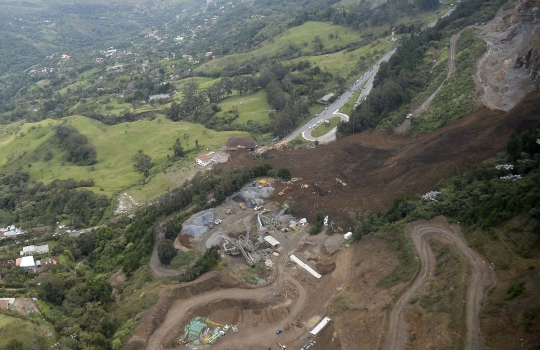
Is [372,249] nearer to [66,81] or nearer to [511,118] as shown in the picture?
[511,118]

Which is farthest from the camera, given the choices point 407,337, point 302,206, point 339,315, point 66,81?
point 66,81

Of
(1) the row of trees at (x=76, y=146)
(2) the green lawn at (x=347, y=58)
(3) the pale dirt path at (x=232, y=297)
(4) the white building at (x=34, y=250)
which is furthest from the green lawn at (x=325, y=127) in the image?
(4) the white building at (x=34, y=250)

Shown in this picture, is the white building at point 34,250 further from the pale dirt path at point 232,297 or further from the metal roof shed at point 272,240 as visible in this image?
the metal roof shed at point 272,240

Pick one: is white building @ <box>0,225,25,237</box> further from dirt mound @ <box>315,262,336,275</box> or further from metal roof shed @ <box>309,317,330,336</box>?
metal roof shed @ <box>309,317,330,336</box>

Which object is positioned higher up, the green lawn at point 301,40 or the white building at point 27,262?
the green lawn at point 301,40

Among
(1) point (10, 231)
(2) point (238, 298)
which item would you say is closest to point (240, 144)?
(1) point (10, 231)

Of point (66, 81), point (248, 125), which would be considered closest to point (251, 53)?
point (248, 125)
